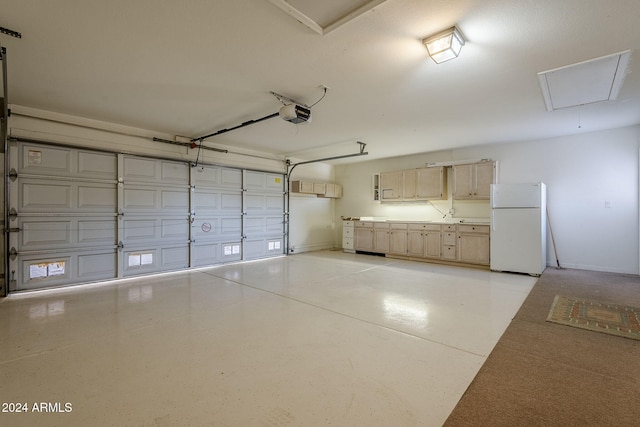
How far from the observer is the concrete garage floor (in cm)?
165

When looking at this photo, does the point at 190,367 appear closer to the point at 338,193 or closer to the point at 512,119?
the point at 512,119

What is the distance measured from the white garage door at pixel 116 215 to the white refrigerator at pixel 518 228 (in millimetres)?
5232

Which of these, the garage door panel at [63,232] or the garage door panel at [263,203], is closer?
the garage door panel at [63,232]

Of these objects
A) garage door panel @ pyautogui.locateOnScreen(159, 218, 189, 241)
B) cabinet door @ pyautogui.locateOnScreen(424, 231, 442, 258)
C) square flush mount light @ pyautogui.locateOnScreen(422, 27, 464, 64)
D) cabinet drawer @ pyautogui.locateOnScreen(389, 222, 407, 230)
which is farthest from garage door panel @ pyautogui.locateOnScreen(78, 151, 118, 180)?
cabinet door @ pyautogui.locateOnScreen(424, 231, 442, 258)

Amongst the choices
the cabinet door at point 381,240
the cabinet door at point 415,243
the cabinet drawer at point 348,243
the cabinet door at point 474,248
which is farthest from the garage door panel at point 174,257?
the cabinet door at point 474,248

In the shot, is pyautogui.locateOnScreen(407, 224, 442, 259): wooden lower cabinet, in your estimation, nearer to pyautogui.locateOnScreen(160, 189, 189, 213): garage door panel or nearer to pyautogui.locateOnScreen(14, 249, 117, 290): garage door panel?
pyautogui.locateOnScreen(160, 189, 189, 213): garage door panel

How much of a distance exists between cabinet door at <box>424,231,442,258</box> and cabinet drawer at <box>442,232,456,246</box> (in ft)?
0.30

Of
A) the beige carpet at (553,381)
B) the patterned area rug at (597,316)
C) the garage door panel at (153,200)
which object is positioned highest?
the garage door panel at (153,200)

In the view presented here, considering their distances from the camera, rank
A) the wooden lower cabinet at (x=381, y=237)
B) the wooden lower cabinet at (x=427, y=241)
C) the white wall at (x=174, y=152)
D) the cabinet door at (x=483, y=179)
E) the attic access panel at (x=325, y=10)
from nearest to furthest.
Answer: the attic access panel at (x=325, y=10) < the white wall at (x=174, y=152) < the wooden lower cabinet at (x=427, y=241) < the cabinet door at (x=483, y=179) < the wooden lower cabinet at (x=381, y=237)

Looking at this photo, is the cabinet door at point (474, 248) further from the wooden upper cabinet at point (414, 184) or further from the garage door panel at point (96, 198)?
the garage door panel at point (96, 198)

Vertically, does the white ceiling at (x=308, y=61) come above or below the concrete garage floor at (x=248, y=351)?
above

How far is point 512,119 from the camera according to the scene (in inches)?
178

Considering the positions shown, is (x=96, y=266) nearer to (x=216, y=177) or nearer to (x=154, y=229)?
(x=154, y=229)

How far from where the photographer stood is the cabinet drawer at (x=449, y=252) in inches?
241
